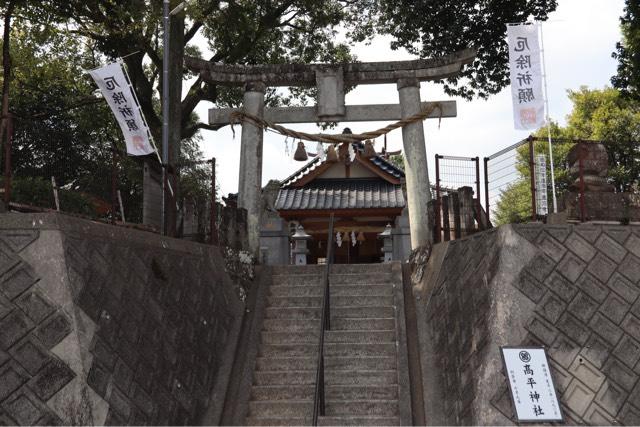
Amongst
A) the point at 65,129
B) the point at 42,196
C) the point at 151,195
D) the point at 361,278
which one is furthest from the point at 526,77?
the point at 65,129

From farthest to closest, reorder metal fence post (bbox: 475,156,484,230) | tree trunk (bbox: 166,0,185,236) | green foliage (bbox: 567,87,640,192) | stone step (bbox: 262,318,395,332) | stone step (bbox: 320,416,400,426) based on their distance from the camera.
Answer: green foliage (bbox: 567,87,640,192) → tree trunk (bbox: 166,0,185,236) → metal fence post (bbox: 475,156,484,230) → stone step (bbox: 262,318,395,332) → stone step (bbox: 320,416,400,426)

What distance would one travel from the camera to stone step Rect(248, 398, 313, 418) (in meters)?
6.93

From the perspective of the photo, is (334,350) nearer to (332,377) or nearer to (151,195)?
(332,377)

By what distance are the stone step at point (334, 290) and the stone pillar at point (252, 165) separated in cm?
162

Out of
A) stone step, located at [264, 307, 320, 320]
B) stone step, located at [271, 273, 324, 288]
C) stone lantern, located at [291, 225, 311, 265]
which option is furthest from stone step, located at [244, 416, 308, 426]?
stone lantern, located at [291, 225, 311, 265]

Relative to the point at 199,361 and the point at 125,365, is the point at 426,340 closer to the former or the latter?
the point at 199,361

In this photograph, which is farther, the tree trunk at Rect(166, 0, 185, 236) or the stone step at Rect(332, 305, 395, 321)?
the tree trunk at Rect(166, 0, 185, 236)

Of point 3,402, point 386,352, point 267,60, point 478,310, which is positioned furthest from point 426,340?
point 267,60

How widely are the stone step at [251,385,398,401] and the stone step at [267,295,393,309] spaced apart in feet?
6.04

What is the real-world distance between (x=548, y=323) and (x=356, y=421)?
7.89 ft

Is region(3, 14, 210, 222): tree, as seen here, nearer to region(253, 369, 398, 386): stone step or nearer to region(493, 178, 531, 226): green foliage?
region(253, 369, 398, 386): stone step

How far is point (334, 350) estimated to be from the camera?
7906 millimetres

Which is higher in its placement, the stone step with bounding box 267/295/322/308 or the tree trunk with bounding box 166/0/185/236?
the tree trunk with bounding box 166/0/185/236

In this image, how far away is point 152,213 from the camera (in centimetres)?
1027
